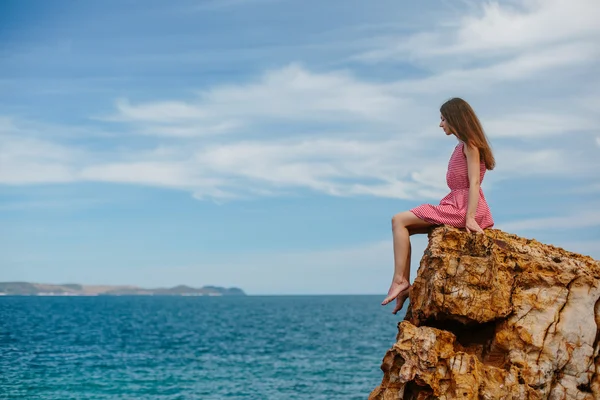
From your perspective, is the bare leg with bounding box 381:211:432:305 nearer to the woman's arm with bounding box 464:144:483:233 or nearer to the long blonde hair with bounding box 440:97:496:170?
the woman's arm with bounding box 464:144:483:233

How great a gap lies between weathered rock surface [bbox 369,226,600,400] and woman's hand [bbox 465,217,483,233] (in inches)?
11.5

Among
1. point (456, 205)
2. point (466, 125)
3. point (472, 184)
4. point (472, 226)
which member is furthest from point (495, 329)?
point (466, 125)

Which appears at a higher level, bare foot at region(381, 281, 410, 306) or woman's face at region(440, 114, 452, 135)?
woman's face at region(440, 114, 452, 135)

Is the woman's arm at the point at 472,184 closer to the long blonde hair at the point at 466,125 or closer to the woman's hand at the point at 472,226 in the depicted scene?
the woman's hand at the point at 472,226

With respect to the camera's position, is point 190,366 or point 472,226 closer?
point 472,226

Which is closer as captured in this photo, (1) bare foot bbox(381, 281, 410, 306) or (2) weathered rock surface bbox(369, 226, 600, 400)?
(2) weathered rock surface bbox(369, 226, 600, 400)

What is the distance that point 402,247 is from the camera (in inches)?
396

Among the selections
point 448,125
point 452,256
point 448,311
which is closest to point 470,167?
point 448,125

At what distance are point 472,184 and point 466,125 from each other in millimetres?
893

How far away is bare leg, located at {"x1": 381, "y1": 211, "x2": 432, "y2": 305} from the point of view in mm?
10016

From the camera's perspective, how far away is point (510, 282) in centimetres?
905

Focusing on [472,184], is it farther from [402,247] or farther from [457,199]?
[402,247]

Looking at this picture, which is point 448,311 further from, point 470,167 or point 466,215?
point 470,167

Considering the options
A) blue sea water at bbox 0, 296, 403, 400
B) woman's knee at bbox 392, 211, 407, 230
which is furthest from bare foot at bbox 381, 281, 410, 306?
blue sea water at bbox 0, 296, 403, 400
